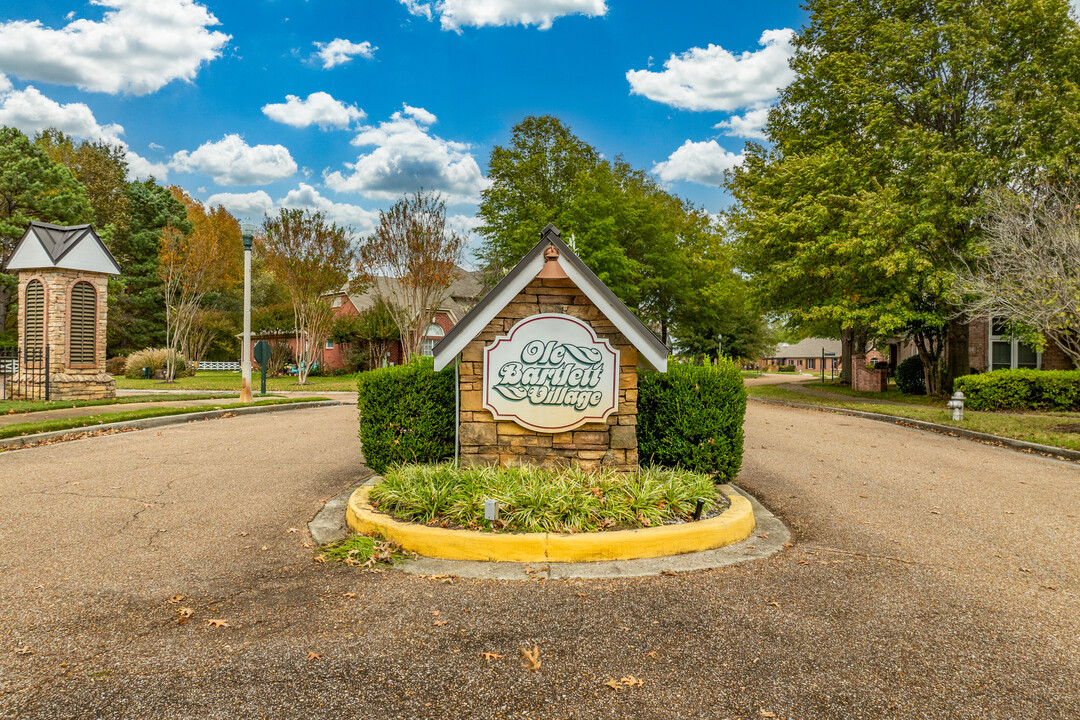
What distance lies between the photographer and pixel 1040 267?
12.7 metres

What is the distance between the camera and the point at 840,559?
16.4ft

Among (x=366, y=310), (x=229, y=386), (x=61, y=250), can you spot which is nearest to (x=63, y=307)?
(x=61, y=250)

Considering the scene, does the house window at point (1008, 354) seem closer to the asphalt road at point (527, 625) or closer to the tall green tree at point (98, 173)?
the asphalt road at point (527, 625)

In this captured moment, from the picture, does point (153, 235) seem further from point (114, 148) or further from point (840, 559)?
point (840, 559)

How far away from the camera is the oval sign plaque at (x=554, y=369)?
6062 mm

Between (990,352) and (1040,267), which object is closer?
(1040,267)

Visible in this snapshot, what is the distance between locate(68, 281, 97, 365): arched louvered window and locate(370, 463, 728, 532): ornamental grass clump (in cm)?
1605

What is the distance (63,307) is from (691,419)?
18249 mm

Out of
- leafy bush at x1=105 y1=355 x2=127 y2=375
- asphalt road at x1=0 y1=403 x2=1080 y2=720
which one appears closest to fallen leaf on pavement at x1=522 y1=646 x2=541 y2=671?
asphalt road at x1=0 y1=403 x2=1080 y2=720

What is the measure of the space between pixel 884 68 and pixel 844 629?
21.9m

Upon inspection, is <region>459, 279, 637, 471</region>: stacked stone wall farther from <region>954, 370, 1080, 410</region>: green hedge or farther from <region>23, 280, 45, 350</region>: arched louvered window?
<region>23, 280, 45, 350</region>: arched louvered window

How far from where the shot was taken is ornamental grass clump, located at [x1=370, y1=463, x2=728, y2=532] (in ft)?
16.9

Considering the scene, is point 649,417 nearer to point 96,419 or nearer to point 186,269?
point 96,419

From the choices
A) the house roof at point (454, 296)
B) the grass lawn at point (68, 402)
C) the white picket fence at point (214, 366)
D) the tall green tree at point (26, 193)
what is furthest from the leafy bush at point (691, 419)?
the white picket fence at point (214, 366)
